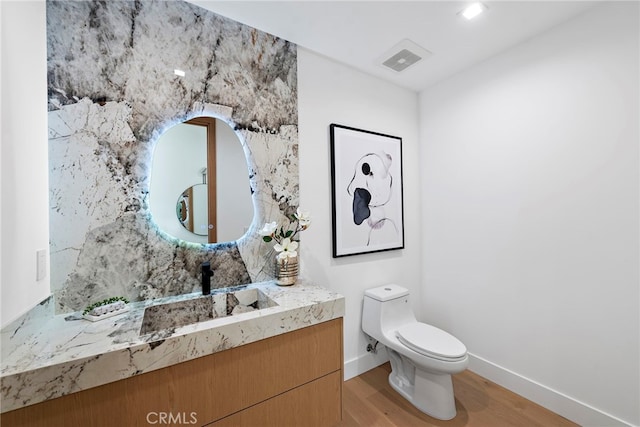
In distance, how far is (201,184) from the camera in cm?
153

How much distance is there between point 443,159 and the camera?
7.64ft

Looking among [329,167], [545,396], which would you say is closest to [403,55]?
[329,167]

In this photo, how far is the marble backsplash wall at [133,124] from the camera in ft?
3.90

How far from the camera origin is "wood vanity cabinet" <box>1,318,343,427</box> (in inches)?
32.9

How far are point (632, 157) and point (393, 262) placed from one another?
159cm

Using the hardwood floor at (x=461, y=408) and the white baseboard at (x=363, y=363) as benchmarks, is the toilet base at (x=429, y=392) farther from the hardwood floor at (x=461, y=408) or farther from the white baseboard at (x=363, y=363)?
the white baseboard at (x=363, y=363)

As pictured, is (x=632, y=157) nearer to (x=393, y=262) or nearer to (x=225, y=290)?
→ (x=393, y=262)

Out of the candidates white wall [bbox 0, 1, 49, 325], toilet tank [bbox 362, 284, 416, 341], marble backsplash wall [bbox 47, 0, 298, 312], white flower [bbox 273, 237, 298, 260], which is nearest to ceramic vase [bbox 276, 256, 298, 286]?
white flower [bbox 273, 237, 298, 260]

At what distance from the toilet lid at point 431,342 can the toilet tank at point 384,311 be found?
96mm

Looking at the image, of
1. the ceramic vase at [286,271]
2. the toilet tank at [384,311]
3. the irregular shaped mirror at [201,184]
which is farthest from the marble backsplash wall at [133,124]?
the toilet tank at [384,311]

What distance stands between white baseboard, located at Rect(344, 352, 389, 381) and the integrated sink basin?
1037 mm

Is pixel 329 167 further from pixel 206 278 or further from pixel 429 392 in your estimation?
pixel 429 392

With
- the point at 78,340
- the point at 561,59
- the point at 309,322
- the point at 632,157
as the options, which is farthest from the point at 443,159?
the point at 78,340

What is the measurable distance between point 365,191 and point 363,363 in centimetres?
143
